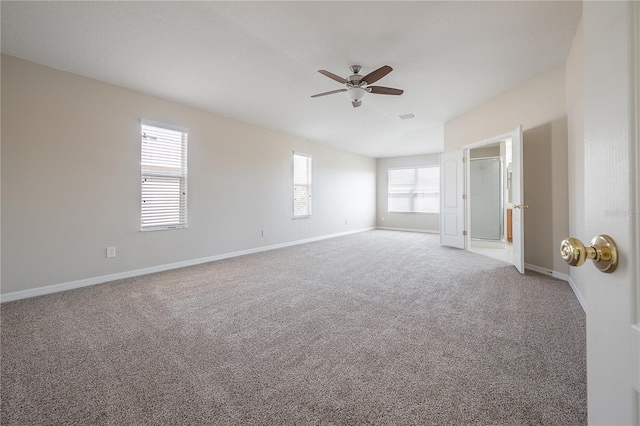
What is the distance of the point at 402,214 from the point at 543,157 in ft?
17.7

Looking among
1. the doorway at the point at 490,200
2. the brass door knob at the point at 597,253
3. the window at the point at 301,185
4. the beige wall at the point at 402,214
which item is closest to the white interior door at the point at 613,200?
the brass door knob at the point at 597,253

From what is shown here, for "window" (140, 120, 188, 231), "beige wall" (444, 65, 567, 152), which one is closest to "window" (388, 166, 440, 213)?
"beige wall" (444, 65, 567, 152)

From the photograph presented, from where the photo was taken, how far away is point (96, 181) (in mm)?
3350

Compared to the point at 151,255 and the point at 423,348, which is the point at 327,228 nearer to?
the point at 151,255

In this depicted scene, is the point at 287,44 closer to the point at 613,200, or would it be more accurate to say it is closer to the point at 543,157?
the point at 613,200

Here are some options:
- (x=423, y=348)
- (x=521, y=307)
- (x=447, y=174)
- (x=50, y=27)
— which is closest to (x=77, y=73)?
(x=50, y=27)

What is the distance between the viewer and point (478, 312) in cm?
238

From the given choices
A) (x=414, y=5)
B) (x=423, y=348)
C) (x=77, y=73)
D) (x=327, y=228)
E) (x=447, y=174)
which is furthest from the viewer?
(x=327, y=228)

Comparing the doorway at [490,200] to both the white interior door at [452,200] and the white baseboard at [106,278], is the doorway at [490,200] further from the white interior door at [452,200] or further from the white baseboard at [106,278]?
the white baseboard at [106,278]

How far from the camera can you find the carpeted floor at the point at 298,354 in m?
1.30

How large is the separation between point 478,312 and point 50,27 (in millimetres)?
4582

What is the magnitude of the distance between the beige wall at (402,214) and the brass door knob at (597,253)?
8.24 metres

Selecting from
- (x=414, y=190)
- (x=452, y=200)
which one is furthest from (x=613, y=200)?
(x=414, y=190)

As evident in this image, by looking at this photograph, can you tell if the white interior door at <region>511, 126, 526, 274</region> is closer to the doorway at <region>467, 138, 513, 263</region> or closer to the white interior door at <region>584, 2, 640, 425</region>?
the doorway at <region>467, 138, 513, 263</region>
